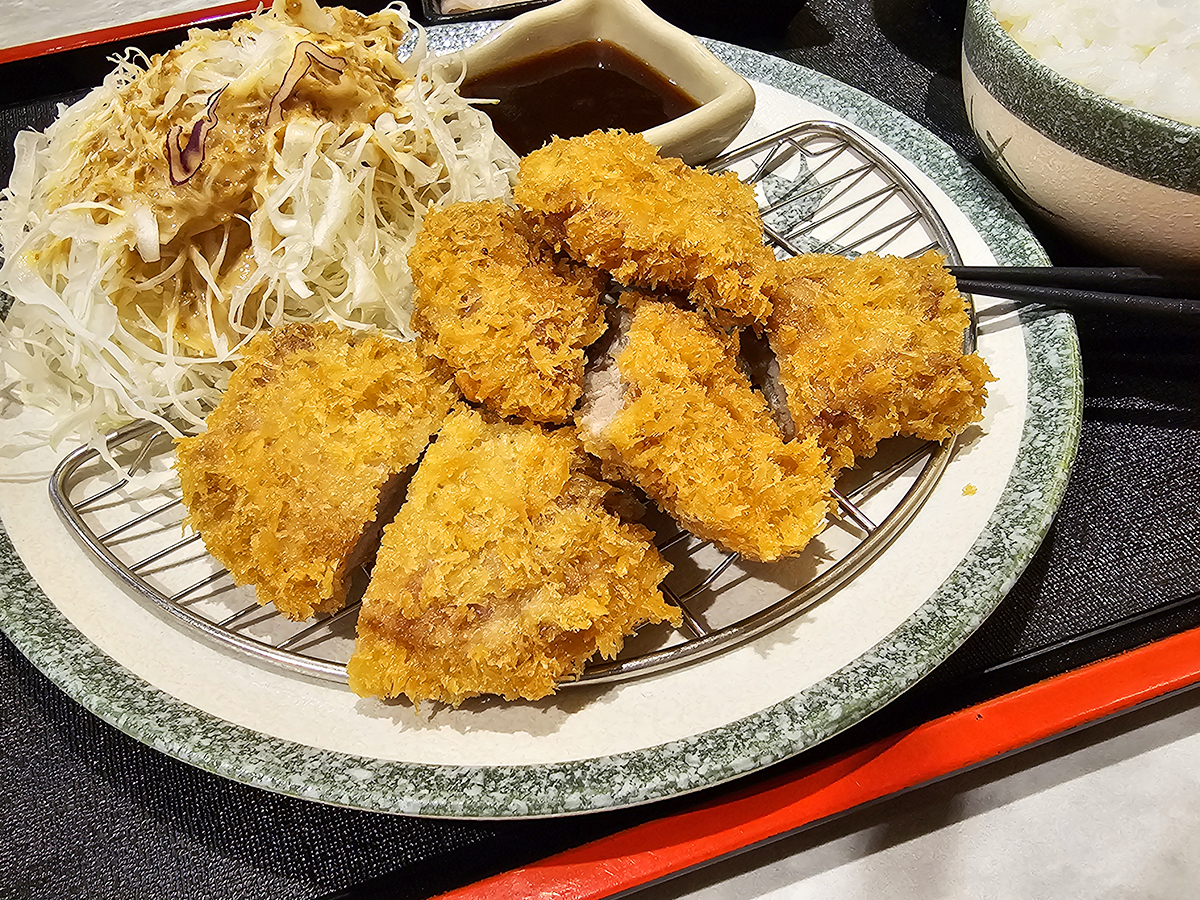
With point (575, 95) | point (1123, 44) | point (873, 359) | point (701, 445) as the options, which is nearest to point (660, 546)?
point (701, 445)

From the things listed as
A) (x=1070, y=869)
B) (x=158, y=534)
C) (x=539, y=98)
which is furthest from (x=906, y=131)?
(x=158, y=534)

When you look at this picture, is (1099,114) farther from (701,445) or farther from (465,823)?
(465,823)

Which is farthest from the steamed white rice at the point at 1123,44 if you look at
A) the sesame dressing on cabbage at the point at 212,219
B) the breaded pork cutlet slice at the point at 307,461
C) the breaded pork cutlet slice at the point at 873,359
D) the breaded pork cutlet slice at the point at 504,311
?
the breaded pork cutlet slice at the point at 307,461

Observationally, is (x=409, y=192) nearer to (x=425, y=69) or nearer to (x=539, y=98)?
(x=425, y=69)

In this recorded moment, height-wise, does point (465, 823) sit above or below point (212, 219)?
below

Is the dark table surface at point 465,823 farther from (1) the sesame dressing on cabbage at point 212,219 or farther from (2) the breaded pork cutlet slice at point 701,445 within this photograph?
(1) the sesame dressing on cabbage at point 212,219

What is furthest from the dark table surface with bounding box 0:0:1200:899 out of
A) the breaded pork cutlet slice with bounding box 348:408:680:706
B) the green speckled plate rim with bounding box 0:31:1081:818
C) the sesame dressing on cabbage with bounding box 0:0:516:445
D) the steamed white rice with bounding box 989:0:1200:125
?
the sesame dressing on cabbage with bounding box 0:0:516:445

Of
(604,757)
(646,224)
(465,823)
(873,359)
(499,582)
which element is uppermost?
(646,224)
